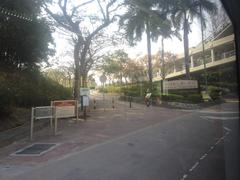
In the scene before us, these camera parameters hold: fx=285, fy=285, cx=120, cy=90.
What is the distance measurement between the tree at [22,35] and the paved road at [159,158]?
878 cm

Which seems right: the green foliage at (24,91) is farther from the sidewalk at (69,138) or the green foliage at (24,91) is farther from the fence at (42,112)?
the sidewalk at (69,138)

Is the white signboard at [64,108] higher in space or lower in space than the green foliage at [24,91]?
lower

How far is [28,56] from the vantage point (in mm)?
16859

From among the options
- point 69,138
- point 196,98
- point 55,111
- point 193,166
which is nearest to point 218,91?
point 193,166

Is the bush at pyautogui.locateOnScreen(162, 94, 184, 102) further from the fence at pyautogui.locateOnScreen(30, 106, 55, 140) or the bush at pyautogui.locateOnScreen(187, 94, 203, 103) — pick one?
the fence at pyautogui.locateOnScreen(30, 106, 55, 140)

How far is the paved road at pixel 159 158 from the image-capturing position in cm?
430

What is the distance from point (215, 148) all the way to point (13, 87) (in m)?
9.69

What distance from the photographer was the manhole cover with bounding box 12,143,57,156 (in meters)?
8.23

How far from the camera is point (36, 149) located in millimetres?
8727

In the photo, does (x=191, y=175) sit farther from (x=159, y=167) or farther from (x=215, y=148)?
(x=215, y=148)

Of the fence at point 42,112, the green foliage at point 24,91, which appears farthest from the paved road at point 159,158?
the green foliage at point 24,91

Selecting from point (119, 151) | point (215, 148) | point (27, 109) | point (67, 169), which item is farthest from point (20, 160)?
point (27, 109)

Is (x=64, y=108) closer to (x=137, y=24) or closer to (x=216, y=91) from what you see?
(x=216, y=91)

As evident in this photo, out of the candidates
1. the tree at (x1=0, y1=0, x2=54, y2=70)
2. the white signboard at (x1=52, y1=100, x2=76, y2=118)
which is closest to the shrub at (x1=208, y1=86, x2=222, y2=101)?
the white signboard at (x1=52, y1=100, x2=76, y2=118)
